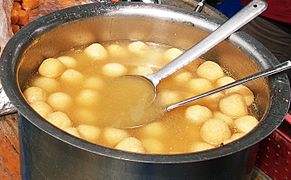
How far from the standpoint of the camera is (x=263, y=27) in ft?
6.93

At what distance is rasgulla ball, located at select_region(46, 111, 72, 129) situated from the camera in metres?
1.02

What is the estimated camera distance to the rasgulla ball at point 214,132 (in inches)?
42.3

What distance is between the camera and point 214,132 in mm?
1075

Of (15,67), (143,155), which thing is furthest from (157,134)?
(15,67)

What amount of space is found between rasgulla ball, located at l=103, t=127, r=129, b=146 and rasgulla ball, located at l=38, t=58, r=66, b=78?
262 mm

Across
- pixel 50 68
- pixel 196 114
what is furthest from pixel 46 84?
pixel 196 114

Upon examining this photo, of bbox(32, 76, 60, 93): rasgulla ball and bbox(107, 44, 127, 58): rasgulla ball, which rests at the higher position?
bbox(107, 44, 127, 58): rasgulla ball

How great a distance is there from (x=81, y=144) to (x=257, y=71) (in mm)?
506

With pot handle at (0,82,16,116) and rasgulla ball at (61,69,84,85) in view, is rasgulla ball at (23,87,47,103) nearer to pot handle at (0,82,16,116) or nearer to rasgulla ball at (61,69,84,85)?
rasgulla ball at (61,69,84,85)

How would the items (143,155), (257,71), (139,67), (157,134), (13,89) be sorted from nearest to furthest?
1. (143,155)
2. (13,89)
3. (157,134)
4. (257,71)
5. (139,67)

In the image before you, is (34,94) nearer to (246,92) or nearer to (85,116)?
(85,116)

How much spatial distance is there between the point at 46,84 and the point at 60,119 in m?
0.19

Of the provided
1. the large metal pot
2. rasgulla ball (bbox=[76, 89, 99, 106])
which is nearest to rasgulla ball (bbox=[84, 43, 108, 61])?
the large metal pot

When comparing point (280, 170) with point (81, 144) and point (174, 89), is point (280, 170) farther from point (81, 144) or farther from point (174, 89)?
point (81, 144)
